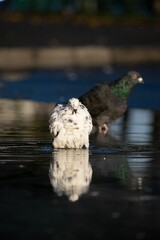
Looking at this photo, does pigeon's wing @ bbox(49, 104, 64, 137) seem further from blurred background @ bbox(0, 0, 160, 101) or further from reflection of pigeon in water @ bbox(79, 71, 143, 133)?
blurred background @ bbox(0, 0, 160, 101)

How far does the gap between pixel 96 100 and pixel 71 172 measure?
3.70 metres

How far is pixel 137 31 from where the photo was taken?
29547mm

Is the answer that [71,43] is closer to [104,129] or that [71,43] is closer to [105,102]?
[104,129]

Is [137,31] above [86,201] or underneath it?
above

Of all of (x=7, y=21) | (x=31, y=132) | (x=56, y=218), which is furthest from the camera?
(x=7, y=21)

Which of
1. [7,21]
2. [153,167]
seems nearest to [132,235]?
[153,167]

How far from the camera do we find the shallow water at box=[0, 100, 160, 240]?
6332mm

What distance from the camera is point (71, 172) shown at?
28.6ft

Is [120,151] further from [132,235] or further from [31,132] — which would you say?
[132,235]

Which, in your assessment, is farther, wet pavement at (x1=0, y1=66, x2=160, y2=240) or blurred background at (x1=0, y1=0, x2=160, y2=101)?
blurred background at (x1=0, y1=0, x2=160, y2=101)

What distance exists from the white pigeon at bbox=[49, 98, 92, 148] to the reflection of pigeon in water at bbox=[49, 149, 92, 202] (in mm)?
99

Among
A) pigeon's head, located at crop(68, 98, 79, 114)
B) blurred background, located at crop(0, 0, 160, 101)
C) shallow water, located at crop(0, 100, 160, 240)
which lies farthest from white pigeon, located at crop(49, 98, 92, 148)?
blurred background, located at crop(0, 0, 160, 101)

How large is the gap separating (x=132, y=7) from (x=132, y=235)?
26802mm

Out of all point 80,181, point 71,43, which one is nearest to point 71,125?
point 80,181
